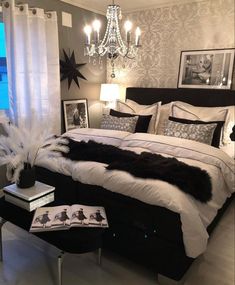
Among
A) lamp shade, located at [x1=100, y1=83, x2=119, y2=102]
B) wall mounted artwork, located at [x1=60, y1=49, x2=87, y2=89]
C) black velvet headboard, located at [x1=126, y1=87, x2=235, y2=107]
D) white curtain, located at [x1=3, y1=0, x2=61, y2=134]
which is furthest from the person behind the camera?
lamp shade, located at [x1=100, y1=83, x2=119, y2=102]

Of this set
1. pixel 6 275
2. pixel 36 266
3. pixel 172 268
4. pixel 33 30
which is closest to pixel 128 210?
pixel 172 268

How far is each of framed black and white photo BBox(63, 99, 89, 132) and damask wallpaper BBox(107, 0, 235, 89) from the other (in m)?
0.80

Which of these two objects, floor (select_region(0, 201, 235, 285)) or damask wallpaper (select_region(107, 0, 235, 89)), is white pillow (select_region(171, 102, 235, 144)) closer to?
damask wallpaper (select_region(107, 0, 235, 89))

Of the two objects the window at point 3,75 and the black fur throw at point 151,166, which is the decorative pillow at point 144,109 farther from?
the window at point 3,75

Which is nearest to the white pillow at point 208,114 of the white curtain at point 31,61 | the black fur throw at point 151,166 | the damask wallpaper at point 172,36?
the damask wallpaper at point 172,36

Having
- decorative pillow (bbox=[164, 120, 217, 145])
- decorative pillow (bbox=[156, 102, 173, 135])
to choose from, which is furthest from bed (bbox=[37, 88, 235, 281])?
decorative pillow (bbox=[156, 102, 173, 135])

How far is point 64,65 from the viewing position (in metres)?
3.45

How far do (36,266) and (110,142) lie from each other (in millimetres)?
1486

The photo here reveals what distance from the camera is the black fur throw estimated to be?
1.78 metres

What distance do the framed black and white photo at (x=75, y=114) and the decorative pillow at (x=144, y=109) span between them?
615mm

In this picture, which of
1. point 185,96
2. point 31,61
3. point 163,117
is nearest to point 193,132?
point 163,117

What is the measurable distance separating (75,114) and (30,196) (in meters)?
2.22

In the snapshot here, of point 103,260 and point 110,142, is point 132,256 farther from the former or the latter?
point 110,142

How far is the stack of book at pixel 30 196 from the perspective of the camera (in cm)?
174
